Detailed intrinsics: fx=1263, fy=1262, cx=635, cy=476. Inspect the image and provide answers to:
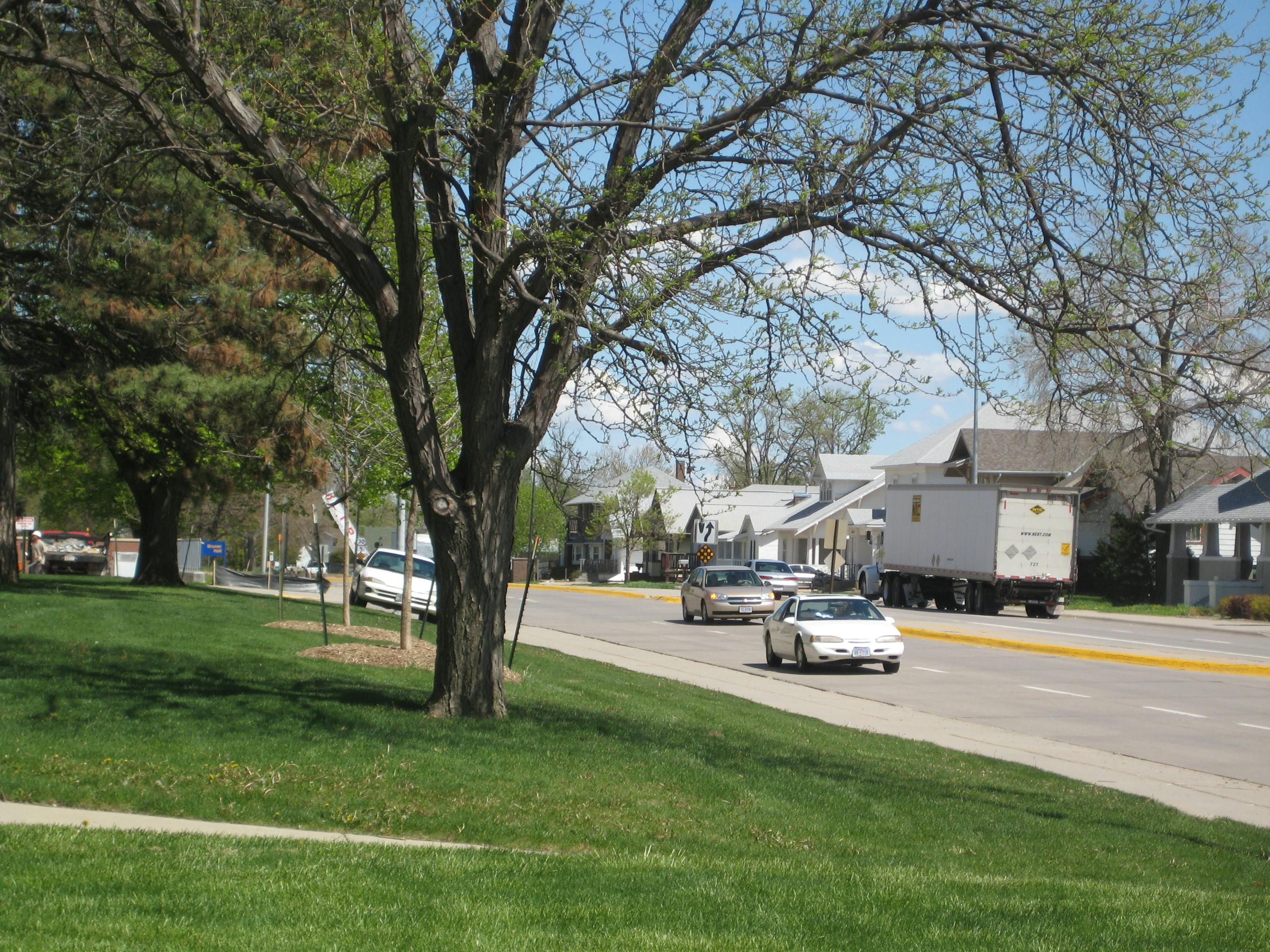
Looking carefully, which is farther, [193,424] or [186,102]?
[193,424]

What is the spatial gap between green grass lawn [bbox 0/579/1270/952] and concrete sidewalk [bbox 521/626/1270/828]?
0.84m

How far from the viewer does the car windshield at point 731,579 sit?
35.8 m

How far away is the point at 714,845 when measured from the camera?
7.43 meters

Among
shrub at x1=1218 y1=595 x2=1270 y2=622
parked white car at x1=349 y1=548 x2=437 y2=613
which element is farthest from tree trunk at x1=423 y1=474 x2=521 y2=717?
shrub at x1=1218 y1=595 x2=1270 y2=622

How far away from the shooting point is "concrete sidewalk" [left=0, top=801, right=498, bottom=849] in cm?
685

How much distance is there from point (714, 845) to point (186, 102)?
9.13 m

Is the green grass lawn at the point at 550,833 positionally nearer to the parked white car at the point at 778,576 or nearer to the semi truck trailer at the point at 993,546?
the semi truck trailer at the point at 993,546

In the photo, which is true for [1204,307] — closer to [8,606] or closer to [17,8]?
[17,8]

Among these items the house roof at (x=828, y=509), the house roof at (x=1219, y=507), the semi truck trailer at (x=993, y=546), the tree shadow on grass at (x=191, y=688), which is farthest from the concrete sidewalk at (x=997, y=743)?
the house roof at (x=828, y=509)

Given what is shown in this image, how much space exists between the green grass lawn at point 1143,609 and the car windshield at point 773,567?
39.1 feet

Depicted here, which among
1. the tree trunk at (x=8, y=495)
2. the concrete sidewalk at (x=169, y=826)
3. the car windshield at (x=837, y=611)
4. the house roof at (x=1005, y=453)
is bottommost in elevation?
the concrete sidewalk at (x=169, y=826)

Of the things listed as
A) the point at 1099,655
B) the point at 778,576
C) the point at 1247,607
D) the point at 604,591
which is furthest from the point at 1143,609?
the point at 604,591

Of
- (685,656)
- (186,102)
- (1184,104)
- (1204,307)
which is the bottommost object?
(685,656)

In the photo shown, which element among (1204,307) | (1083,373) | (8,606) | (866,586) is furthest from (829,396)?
(866,586)
